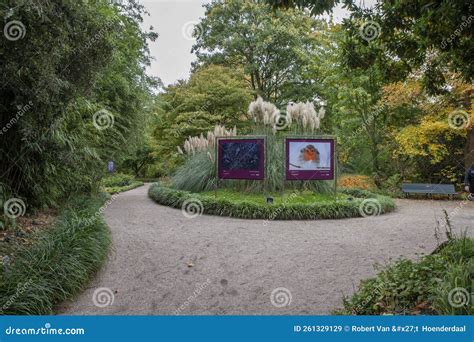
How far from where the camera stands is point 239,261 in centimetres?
454

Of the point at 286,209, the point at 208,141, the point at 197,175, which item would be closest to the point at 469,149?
the point at 286,209

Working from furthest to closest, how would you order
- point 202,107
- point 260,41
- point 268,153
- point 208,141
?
point 260,41
point 202,107
point 208,141
point 268,153

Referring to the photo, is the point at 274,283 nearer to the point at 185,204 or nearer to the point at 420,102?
the point at 185,204

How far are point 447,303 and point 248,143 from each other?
22.4 ft

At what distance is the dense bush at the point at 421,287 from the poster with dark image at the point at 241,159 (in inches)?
221

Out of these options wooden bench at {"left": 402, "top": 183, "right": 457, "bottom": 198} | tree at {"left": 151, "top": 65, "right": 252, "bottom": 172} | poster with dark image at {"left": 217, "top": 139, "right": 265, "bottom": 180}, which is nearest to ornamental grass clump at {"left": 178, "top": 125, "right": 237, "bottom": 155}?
poster with dark image at {"left": 217, "top": 139, "right": 265, "bottom": 180}

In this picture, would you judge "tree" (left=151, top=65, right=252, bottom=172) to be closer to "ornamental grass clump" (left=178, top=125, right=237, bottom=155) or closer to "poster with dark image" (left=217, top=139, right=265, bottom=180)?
"ornamental grass clump" (left=178, top=125, right=237, bottom=155)

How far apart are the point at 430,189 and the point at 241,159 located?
23.6ft

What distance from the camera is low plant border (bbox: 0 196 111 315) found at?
2.82 metres

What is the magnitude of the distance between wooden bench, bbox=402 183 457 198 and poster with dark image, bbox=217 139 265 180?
20.7ft

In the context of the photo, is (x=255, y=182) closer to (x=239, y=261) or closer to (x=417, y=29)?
(x=239, y=261)

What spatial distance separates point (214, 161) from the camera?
10031 mm

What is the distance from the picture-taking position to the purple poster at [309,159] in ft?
29.1

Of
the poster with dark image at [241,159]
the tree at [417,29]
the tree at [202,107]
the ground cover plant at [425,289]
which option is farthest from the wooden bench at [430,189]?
the ground cover plant at [425,289]
